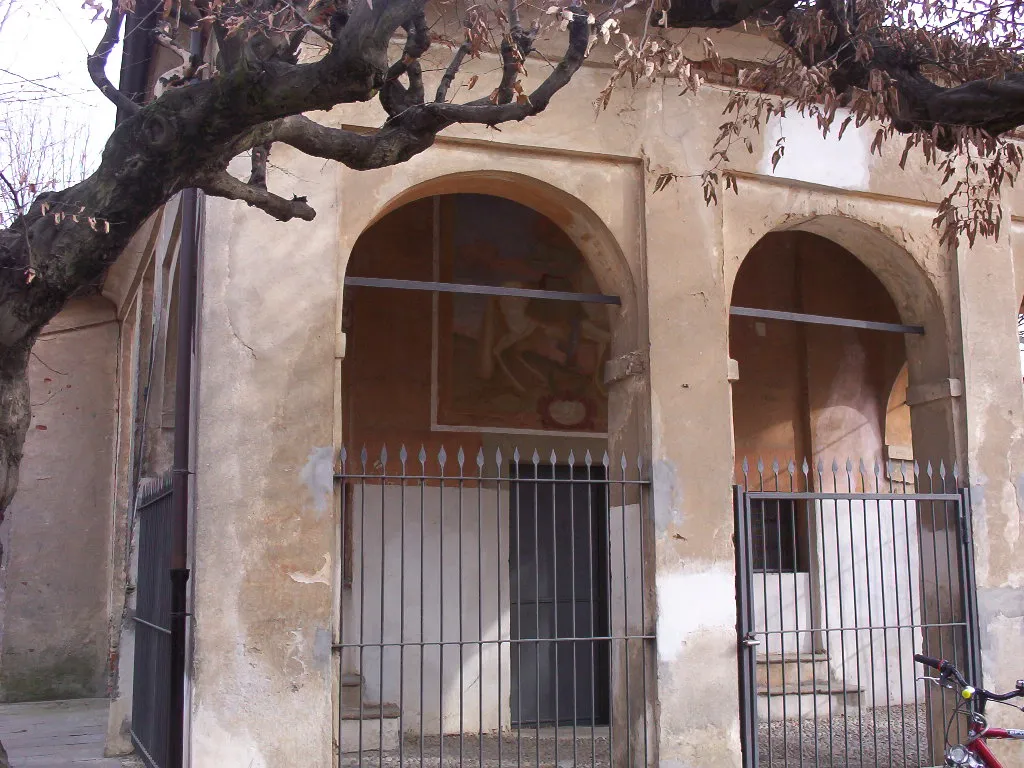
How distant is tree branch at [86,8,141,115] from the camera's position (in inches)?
185

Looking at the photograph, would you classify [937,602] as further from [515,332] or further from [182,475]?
[182,475]

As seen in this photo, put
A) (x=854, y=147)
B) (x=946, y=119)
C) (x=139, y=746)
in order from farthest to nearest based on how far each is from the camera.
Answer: (x=854, y=147), (x=139, y=746), (x=946, y=119)

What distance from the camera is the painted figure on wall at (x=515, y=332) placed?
31.8ft

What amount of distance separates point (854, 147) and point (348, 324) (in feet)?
14.2

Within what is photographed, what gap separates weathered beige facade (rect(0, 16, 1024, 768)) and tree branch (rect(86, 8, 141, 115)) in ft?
4.67

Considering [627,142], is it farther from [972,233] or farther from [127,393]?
[127,393]

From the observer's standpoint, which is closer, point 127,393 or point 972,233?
point 972,233

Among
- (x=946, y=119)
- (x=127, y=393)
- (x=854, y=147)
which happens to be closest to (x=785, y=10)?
(x=946, y=119)

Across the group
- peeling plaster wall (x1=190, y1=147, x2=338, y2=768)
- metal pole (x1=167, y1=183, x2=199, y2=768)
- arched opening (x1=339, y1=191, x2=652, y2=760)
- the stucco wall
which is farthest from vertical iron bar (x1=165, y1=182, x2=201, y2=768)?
the stucco wall

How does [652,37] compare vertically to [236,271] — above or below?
above

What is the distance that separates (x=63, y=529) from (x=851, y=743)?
27.8ft

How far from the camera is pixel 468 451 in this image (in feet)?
31.2

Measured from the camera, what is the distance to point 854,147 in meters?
7.79

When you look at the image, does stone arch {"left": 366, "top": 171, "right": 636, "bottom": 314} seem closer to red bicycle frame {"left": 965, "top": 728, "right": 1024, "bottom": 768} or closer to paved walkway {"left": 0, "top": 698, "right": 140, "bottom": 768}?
red bicycle frame {"left": 965, "top": 728, "right": 1024, "bottom": 768}
